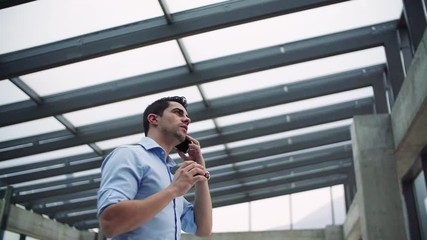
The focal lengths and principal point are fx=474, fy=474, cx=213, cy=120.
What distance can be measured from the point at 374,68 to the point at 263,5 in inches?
164

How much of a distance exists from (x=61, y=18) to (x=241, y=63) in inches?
128

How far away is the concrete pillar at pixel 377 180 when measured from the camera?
7.85 m

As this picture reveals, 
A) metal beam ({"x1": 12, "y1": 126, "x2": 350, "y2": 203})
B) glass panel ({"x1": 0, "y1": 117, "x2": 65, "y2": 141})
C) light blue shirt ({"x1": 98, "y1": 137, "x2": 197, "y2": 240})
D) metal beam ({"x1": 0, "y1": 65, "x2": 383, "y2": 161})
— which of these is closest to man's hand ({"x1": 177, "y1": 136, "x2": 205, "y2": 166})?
light blue shirt ({"x1": 98, "y1": 137, "x2": 197, "y2": 240})

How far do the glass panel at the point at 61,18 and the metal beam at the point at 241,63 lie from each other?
160 cm

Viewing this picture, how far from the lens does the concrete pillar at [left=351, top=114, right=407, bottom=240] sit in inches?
309

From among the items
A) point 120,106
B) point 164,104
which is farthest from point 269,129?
point 164,104

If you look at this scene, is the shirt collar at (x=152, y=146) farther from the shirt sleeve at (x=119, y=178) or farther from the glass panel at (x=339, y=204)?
the glass panel at (x=339, y=204)

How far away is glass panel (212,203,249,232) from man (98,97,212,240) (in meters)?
16.9

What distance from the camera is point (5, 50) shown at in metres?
7.71

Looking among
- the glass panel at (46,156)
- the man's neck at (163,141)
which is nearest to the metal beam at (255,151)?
the glass panel at (46,156)

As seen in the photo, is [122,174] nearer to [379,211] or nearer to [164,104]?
[164,104]

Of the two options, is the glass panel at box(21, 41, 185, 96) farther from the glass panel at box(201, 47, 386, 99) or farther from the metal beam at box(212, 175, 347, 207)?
the metal beam at box(212, 175, 347, 207)

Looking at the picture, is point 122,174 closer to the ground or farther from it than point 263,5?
closer to the ground

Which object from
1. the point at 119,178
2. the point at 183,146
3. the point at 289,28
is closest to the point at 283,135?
the point at 289,28
